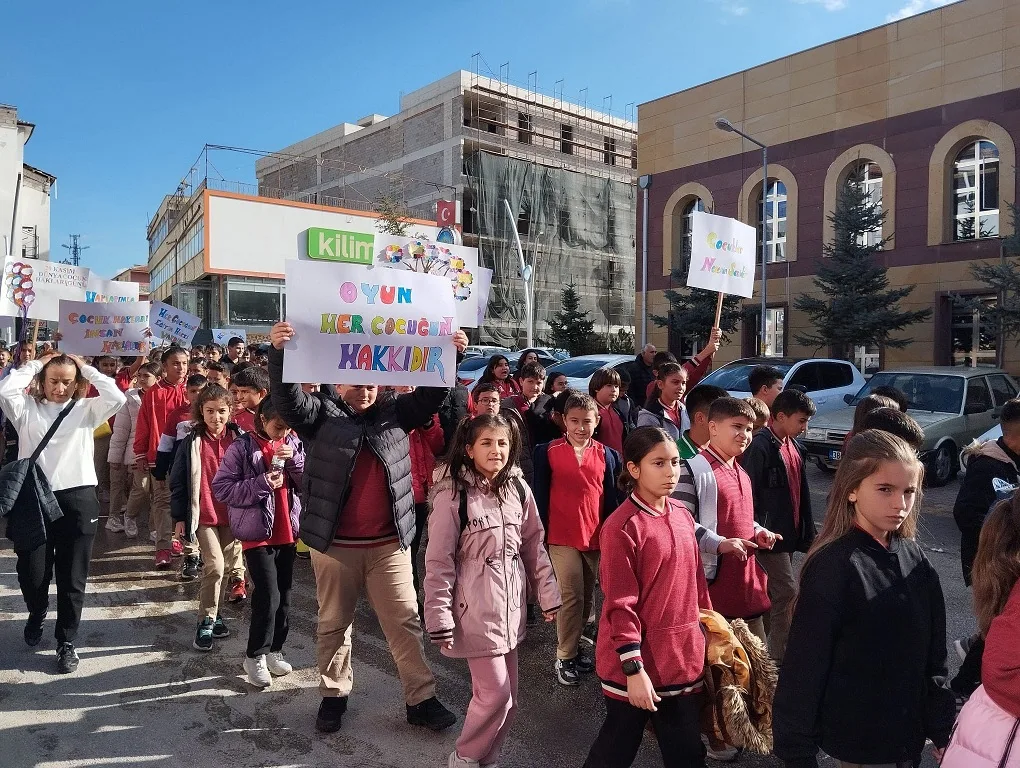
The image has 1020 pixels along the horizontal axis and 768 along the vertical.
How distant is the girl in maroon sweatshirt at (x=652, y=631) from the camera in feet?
9.26

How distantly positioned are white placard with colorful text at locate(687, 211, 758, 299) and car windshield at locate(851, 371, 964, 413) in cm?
382

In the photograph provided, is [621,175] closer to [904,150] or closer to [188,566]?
[904,150]

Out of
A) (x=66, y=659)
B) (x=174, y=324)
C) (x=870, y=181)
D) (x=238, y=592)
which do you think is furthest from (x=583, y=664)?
(x=870, y=181)

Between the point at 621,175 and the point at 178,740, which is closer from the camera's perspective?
the point at 178,740

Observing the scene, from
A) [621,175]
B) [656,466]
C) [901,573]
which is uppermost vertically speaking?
[621,175]

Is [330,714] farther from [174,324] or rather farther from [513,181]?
Answer: [513,181]

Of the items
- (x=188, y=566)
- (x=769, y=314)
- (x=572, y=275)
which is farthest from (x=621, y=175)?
(x=188, y=566)

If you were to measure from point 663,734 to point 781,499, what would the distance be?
1.78 metres

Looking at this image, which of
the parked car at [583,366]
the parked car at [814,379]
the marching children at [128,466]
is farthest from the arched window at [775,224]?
the marching children at [128,466]

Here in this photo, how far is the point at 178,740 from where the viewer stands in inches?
146

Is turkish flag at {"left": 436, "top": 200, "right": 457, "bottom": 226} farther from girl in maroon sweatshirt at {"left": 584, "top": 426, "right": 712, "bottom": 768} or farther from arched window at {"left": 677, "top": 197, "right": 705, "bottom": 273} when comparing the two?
girl in maroon sweatshirt at {"left": 584, "top": 426, "right": 712, "bottom": 768}

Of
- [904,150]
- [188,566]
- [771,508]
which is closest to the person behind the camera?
[771,508]

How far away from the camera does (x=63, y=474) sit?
4.64m

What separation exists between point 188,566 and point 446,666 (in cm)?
286
